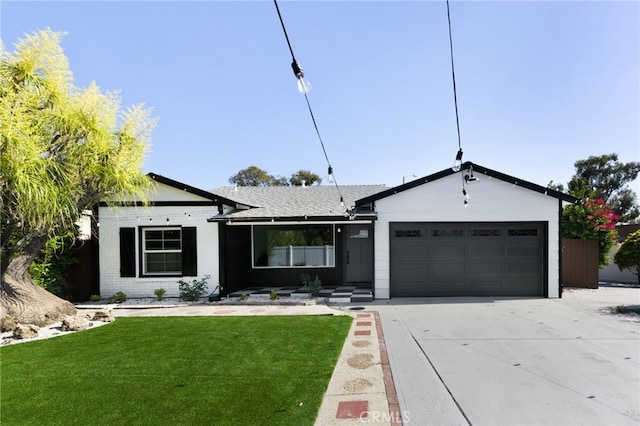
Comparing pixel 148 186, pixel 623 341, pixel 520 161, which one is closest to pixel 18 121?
pixel 148 186

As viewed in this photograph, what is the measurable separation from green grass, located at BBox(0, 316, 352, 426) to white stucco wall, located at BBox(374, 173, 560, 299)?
3.85 meters

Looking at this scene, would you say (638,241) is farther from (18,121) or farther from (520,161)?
(18,121)

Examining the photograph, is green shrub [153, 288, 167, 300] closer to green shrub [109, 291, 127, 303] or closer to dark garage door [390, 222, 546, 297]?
green shrub [109, 291, 127, 303]

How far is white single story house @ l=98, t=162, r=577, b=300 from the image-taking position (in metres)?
10.6

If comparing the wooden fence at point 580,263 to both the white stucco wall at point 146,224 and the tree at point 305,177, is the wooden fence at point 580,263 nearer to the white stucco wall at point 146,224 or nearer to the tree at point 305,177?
the white stucco wall at point 146,224

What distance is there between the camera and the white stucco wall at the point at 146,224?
10828 millimetres

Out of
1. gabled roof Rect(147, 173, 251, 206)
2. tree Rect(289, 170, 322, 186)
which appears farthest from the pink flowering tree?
tree Rect(289, 170, 322, 186)

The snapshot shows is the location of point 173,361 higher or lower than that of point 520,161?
lower

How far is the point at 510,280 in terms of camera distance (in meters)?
10.6

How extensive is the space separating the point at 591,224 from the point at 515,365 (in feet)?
32.9

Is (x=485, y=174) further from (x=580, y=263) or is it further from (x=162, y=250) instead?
(x=162, y=250)

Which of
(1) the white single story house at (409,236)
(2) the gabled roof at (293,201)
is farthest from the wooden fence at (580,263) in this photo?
(2) the gabled roof at (293,201)

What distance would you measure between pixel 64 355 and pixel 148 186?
5632 millimetres

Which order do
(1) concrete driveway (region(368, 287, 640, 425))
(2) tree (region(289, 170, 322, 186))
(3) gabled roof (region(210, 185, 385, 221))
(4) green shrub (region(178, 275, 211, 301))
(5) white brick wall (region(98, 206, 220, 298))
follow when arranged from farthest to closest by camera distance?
(2) tree (region(289, 170, 322, 186)), (3) gabled roof (region(210, 185, 385, 221)), (5) white brick wall (region(98, 206, 220, 298)), (4) green shrub (region(178, 275, 211, 301)), (1) concrete driveway (region(368, 287, 640, 425))
